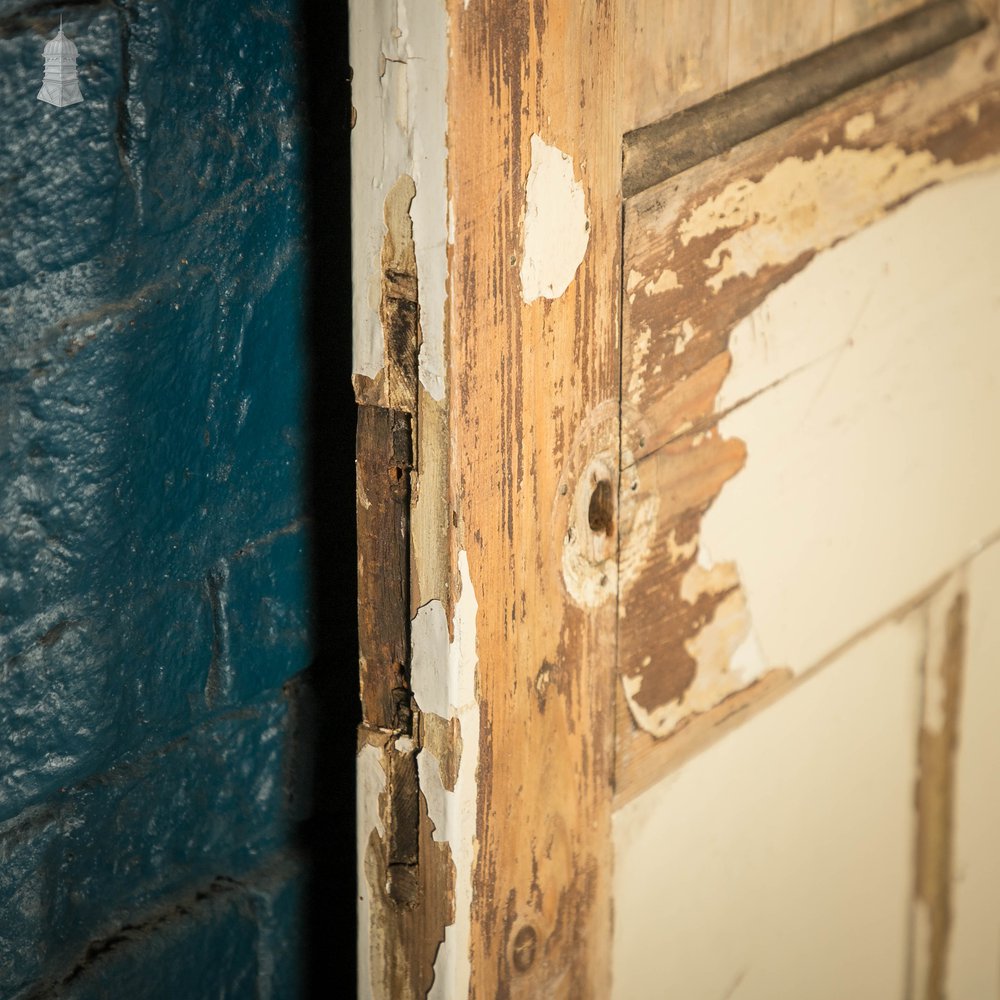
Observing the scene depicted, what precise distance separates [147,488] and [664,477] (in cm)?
41

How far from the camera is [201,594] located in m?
1.10

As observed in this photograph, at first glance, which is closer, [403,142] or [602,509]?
[403,142]

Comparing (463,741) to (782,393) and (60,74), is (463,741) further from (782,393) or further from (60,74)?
(60,74)

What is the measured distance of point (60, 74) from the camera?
93cm

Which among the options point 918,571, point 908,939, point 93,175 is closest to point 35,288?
point 93,175

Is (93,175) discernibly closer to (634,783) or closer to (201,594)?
(201,594)

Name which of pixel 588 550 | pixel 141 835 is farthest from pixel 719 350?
pixel 141 835

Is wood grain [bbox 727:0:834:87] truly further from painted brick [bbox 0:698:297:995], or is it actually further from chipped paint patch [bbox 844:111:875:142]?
painted brick [bbox 0:698:297:995]

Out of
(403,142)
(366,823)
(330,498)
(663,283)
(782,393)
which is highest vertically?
(403,142)

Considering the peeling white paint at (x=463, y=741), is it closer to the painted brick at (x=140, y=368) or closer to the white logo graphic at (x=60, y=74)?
the painted brick at (x=140, y=368)

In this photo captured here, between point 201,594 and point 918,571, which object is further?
point 918,571

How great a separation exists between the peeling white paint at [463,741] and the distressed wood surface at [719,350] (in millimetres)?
165

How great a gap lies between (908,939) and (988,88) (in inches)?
35.0

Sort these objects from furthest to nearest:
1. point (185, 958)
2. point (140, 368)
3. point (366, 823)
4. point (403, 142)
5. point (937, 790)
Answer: point (937, 790), point (185, 958), point (140, 368), point (366, 823), point (403, 142)
